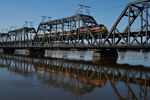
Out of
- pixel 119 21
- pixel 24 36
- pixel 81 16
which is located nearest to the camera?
pixel 119 21

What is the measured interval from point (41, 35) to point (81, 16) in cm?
2974

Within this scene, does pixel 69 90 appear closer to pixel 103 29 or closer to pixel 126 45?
pixel 126 45

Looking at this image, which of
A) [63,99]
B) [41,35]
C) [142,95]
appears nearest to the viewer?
[63,99]

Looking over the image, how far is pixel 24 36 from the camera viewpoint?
10431 cm

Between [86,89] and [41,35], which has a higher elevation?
[41,35]

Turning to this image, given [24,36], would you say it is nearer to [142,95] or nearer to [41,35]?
[41,35]

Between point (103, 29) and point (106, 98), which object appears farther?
point (103, 29)

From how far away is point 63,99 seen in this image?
1284 cm

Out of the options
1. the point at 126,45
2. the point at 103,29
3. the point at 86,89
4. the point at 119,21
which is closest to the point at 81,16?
the point at 103,29

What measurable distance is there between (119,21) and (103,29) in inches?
272

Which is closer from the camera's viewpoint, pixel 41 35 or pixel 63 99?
pixel 63 99

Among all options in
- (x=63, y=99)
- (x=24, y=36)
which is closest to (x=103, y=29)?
(x=63, y=99)

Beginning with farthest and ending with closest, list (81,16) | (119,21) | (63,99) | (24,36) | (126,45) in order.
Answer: (24,36), (81,16), (119,21), (126,45), (63,99)

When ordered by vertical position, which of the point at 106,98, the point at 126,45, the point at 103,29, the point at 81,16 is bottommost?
the point at 106,98
